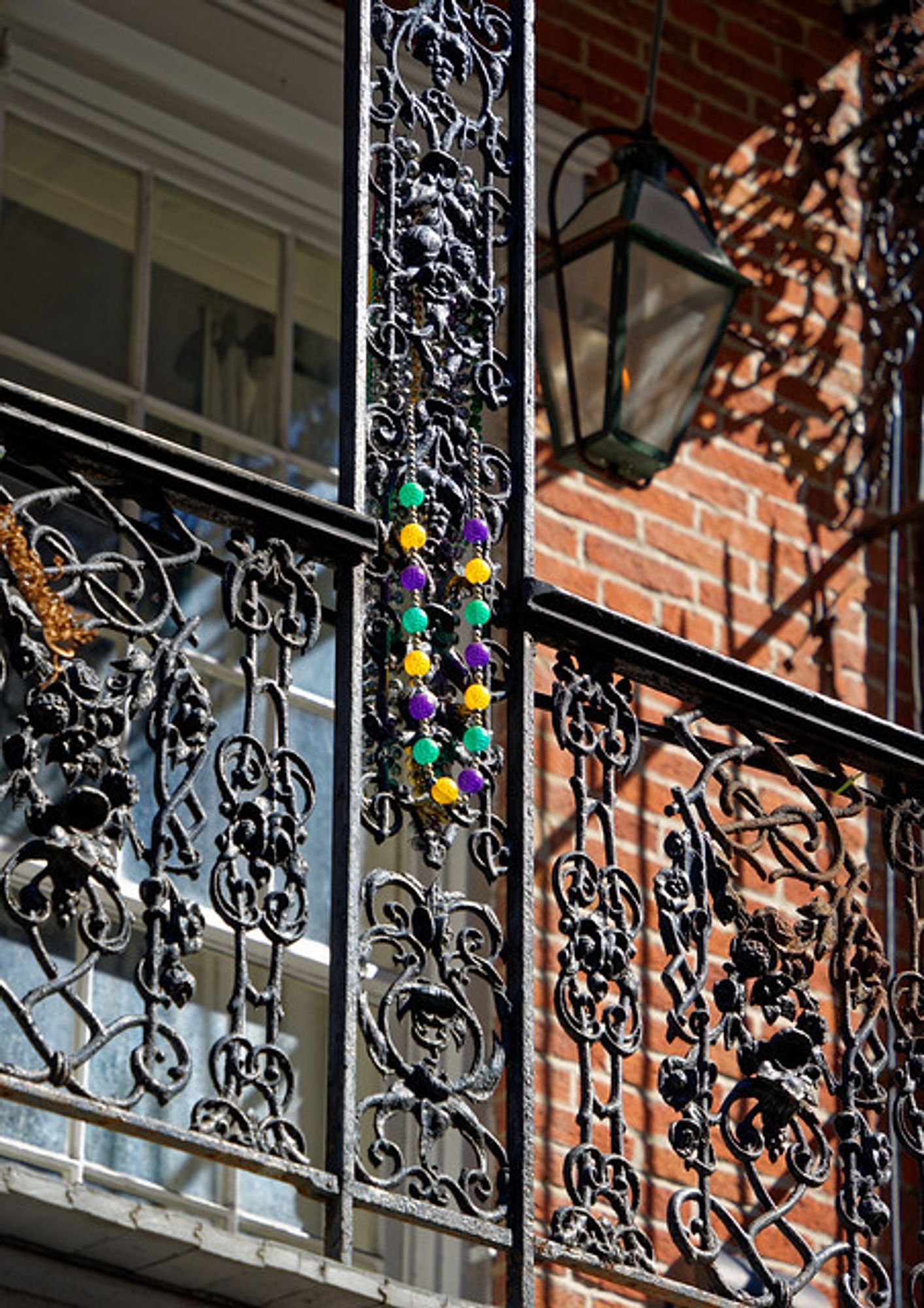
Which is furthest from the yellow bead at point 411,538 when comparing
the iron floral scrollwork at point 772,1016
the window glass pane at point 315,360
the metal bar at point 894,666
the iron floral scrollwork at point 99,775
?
the metal bar at point 894,666

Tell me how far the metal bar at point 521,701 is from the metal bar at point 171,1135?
378mm

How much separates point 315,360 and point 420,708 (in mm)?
2228

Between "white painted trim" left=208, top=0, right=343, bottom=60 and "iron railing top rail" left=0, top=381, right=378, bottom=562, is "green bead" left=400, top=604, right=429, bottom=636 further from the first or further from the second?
Answer: "white painted trim" left=208, top=0, right=343, bottom=60

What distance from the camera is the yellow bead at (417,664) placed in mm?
5256

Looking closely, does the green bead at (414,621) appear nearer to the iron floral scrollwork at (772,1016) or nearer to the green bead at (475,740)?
the green bead at (475,740)

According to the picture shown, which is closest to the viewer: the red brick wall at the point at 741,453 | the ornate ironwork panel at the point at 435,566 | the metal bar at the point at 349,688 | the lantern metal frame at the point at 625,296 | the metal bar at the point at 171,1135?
the metal bar at the point at 171,1135

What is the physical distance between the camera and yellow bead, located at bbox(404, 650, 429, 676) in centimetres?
526

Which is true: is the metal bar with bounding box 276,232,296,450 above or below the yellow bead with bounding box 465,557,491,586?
above

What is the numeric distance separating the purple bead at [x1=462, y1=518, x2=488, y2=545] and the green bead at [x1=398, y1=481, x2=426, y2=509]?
9 cm

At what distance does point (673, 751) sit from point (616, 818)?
0.92 ft

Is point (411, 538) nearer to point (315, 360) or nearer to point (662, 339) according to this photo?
point (662, 339)

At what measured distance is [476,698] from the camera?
17.3ft

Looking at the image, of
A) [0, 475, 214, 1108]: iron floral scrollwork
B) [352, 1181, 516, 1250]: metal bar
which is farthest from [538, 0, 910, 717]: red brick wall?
[352, 1181, 516, 1250]: metal bar

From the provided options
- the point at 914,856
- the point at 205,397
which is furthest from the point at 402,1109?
the point at 205,397
